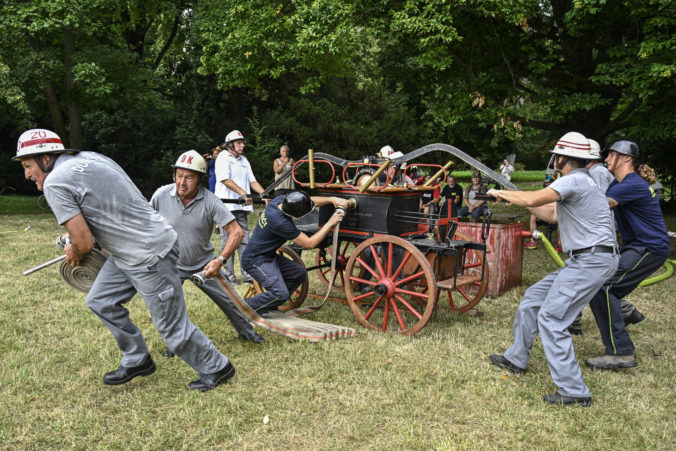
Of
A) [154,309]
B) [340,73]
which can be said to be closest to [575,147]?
[154,309]

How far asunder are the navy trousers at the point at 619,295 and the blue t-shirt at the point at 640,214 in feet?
0.29

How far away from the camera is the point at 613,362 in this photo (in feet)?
14.3

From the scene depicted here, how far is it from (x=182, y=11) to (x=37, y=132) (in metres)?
19.4

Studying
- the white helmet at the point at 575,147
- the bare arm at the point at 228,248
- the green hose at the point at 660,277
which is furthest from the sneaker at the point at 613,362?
the bare arm at the point at 228,248

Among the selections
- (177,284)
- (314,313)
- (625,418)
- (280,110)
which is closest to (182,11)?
(280,110)

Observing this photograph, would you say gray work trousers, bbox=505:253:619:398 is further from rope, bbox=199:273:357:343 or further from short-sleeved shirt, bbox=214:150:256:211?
short-sleeved shirt, bbox=214:150:256:211

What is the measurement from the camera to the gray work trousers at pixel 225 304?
14.4 feet

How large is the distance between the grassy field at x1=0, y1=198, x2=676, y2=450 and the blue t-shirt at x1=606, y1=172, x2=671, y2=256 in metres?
1.01

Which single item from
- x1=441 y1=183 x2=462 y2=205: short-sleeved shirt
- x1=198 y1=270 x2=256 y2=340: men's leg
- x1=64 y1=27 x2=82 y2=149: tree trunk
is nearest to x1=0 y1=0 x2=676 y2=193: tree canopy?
x1=64 y1=27 x2=82 y2=149: tree trunk

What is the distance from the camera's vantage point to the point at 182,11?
2064 cm

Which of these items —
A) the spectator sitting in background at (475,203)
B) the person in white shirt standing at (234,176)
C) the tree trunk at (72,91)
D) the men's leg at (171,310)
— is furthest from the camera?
the tree trunk at (72,91)

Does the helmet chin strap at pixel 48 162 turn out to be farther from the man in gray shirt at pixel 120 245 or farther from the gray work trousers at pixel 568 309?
the gray work trousers at pixel 568 309

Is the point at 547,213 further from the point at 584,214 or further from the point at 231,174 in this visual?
the point at 231,174

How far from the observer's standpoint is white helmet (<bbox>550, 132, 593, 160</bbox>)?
12.3ft
